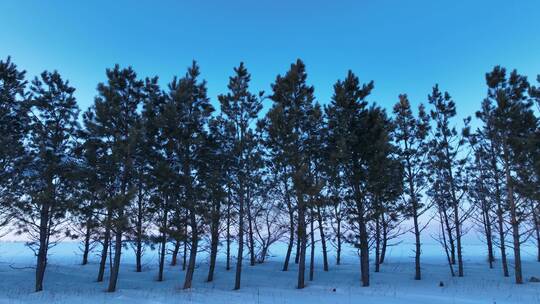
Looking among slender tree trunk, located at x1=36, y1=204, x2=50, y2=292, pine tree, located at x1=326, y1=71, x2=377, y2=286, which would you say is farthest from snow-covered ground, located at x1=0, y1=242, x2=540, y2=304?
pine tree, located at x1=326, y1=71, x2=377, y2=286

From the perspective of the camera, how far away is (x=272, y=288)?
58.4ft

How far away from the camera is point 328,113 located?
20.0 m

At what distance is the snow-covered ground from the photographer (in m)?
13.8

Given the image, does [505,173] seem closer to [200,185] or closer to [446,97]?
[446,97]

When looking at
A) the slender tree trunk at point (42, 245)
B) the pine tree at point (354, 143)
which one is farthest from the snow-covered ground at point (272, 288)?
the pine tree at point (354, 143)

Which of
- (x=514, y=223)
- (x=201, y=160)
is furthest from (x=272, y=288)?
(x=514, y=223)

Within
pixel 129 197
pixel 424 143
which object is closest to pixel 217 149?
pixel 129 197

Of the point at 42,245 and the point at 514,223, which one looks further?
the point at 514,223

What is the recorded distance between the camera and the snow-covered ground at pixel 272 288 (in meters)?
13.8

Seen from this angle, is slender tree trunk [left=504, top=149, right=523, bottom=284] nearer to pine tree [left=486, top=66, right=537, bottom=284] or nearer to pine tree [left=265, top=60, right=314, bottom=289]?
pine tree [left=486, top=66, right=537, bottom=284]

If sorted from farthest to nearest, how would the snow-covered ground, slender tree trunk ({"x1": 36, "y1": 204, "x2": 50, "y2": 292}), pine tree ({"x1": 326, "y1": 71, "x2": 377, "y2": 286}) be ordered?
pine tree ({"x1": 326, "y1": 71, "x2": 377, "y2": 286}) < slender tree trunk ({"x1": 36, "y1": 204, "x2": 50, "y2": 292}) < the snow-covered ground

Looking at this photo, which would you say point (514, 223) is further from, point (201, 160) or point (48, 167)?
point (48, 167)

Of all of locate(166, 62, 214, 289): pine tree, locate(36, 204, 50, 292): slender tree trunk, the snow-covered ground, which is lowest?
the snow-covered ground

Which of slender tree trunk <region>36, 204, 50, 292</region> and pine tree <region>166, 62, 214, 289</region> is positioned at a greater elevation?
pine tree <region>166, 62, 214, 289</region>
